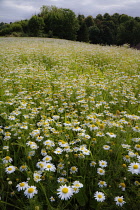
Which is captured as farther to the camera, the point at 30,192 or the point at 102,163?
the point at 102,163

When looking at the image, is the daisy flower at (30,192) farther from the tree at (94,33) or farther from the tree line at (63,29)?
the tree at (94,33)

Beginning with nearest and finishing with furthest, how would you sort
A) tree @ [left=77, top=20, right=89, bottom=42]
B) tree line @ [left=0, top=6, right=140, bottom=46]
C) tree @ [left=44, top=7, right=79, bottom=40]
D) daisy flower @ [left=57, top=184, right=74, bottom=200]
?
1. daisy flower @ [left=57, top=184, right=74, bottom=200]
2. tree line @ [left=0, top=6, right=140, bottom=46]
3. tree @ [left=44, top=7, right=79, bottom=40]
4. tree @ [left=77, top=20, right=89, bottom=42]

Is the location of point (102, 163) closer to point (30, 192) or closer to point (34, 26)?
point (30, 192)

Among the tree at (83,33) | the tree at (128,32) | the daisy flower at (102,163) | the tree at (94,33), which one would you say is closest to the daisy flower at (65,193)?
the daisy flower at (102,163)

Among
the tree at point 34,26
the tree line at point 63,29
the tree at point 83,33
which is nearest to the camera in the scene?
the tree at point 34,26

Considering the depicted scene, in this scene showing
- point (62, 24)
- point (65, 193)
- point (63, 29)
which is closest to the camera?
point (65, 193)

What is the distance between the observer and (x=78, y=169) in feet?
7.20

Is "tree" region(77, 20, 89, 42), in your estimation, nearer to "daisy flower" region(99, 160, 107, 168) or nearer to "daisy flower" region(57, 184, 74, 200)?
"daisy flower" region(99, 160, 107, 168)

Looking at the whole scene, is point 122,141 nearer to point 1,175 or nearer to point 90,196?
point 90,196

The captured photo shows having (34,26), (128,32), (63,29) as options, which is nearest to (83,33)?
(63,29)

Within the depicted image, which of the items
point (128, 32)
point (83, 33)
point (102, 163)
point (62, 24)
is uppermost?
point (62, 24)

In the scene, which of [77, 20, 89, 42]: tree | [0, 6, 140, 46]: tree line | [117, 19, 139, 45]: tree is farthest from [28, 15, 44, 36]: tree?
[117, 19, 139, 45]: tree

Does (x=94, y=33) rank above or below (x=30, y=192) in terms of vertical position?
above

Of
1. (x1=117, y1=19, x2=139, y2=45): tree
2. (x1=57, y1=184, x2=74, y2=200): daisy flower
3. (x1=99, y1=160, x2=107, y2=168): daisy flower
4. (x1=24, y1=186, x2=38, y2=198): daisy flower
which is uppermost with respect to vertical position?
(x1=117, y1=19, x2=139, y2=45): tree
